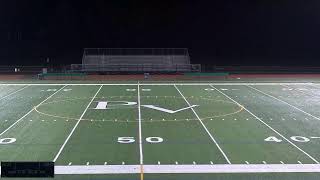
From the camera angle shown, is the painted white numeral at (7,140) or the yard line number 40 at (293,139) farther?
the yard line number 40 at (293,139)

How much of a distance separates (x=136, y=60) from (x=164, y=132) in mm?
22037

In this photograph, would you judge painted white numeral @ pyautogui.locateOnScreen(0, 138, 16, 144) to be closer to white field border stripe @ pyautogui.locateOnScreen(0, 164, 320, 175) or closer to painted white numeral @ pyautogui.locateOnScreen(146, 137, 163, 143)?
white field border stripe @ pyautogui.locateOnScreen(0, 164, 320, 175)

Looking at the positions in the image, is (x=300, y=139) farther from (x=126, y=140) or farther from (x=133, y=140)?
(x=126, y=140)

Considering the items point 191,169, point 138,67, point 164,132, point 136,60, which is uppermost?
point 136,60

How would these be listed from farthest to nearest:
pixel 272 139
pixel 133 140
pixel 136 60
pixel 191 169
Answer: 1. pixel 136 60
2. pixel 272 139
3. pixel 133 140
4. pixel 191 169

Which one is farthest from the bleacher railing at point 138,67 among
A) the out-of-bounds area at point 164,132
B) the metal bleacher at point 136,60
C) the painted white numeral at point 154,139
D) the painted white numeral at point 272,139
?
the painted white numeral at point 154,139

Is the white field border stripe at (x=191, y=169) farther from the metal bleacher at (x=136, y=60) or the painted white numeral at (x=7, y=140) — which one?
the metal bleacher at (x=136, y=60)

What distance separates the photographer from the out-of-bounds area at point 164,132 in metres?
11.3

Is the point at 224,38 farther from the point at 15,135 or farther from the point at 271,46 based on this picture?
the point at 15,135

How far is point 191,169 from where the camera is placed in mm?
11094

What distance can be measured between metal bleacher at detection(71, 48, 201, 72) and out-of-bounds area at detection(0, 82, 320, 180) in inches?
415

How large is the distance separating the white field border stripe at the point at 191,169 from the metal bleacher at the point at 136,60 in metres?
24.5

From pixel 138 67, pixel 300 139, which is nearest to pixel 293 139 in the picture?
pixel 300 139

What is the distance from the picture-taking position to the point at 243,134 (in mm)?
14914
